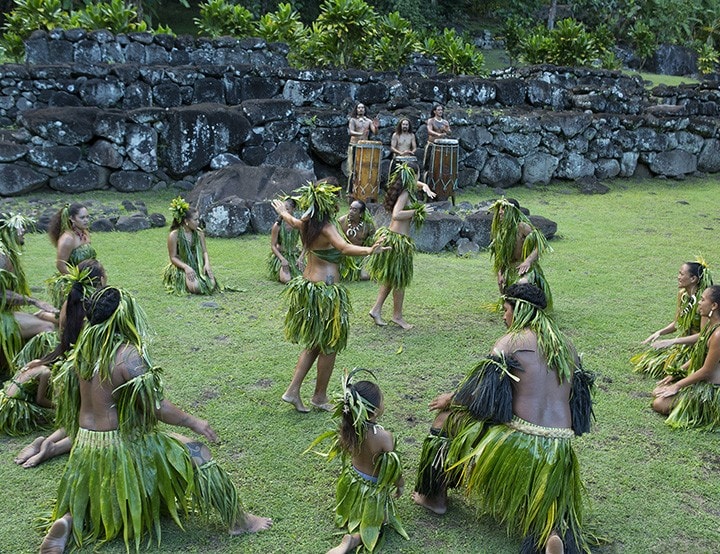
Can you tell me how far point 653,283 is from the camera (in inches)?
318

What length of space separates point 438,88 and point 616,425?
9.88 meters

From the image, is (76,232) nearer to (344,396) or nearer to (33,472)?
(33,472)

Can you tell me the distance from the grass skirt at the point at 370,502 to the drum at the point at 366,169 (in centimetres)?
784

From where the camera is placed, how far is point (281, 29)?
15047mm

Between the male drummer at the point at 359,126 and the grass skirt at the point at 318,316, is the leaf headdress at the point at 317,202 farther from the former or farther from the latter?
the male drummer at the point at 359,126

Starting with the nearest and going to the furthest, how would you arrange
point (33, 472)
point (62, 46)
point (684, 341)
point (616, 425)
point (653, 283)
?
point (33, 472) < point (616, 425) < point (684, 341) < point (653, 283) < point (62, 46)

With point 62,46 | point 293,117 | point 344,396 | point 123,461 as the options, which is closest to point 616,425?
point 344,396

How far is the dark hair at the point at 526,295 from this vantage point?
3.66 metres

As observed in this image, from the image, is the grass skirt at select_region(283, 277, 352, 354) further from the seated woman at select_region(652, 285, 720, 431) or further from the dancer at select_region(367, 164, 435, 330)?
the seated woman at select_region(652, 285, 720, 431)

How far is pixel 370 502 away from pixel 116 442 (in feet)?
3.96

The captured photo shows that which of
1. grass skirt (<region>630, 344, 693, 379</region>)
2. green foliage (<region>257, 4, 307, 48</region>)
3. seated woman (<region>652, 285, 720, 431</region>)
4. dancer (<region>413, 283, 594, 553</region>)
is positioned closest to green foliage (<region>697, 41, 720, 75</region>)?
green foliage (<region>257, 4, 307, 48</region>)

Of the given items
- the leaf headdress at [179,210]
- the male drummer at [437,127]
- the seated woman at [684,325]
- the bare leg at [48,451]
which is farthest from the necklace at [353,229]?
the male drummer at [437,127]

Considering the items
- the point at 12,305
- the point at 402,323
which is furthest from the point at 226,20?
the point at 12,305

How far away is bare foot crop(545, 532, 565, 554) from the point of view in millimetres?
3373
